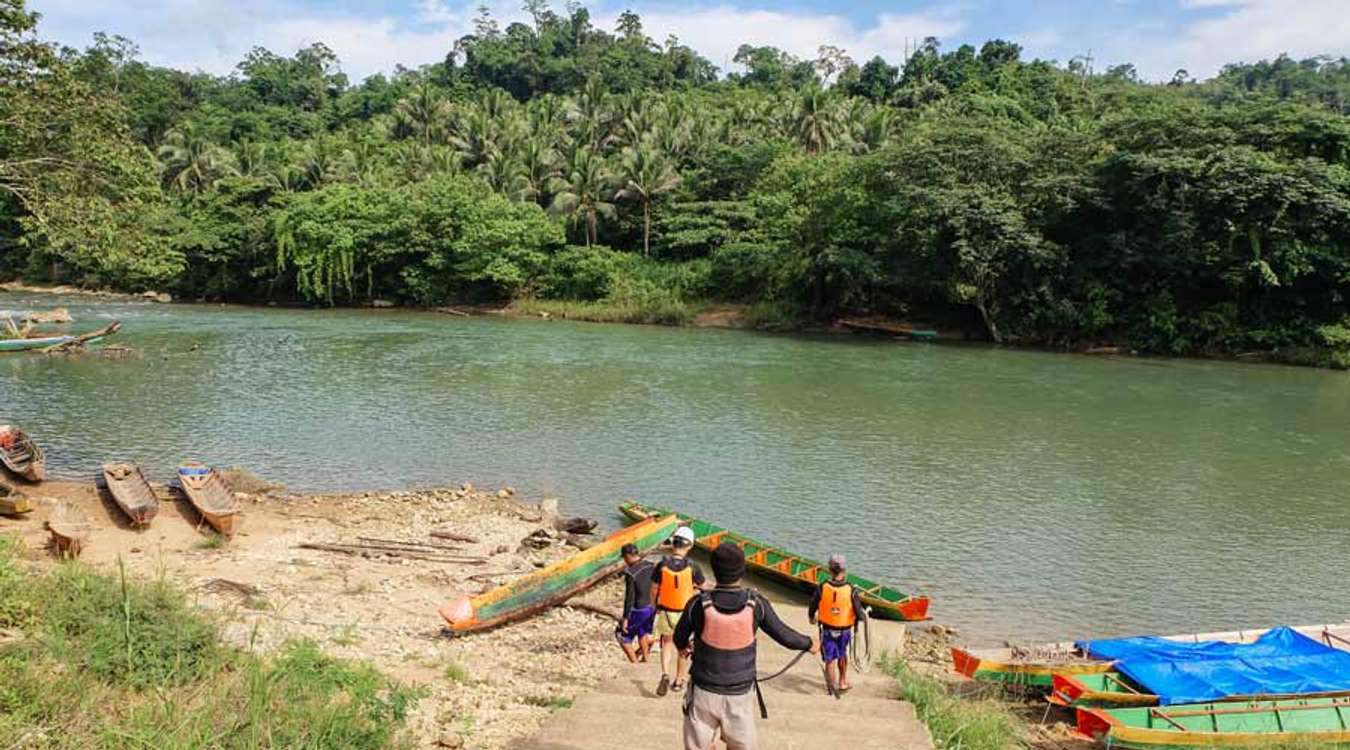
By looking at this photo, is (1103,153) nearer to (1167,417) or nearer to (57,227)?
(1167,417)

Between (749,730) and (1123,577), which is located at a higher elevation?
(749,730)

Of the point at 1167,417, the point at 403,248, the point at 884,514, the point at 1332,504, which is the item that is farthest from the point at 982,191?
the point at 403,248

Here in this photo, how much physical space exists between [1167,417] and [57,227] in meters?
28.9

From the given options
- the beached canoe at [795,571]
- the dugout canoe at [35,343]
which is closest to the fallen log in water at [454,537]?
the beached canoe at [795,571]

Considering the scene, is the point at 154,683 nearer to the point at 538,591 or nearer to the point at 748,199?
the point at 538,591

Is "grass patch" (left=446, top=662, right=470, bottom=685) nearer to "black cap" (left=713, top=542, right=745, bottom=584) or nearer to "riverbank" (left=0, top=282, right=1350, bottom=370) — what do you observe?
"black cap" (left=713, top=542, right=745, bottom=584)

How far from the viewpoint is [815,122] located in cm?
6525

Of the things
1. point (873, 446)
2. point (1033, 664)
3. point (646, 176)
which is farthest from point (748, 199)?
point (1033, 664)

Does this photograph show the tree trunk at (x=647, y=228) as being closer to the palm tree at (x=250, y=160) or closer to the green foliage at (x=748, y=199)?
the green foliage at (x=748, y=199)

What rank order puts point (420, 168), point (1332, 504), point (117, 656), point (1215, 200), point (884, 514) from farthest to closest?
point (420, 168) → point (1215, 200) → point (1332, 504) → point (884, 514) → point (117, 656)

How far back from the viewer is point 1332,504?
1958 cm

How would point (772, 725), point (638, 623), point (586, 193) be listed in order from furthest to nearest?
point (586, 193) → point (638, 623) → point (772, 725)

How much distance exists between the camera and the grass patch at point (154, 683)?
5863 mm

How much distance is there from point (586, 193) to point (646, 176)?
445 centimetres
